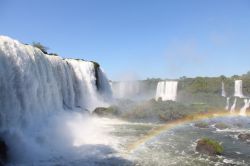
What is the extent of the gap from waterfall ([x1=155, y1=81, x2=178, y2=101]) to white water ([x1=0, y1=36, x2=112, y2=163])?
26.3 metres

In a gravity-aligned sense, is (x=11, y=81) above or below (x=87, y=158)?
above

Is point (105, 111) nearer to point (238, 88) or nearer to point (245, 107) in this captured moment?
point (245, 107)

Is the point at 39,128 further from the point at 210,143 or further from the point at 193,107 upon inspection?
the point at 193,107

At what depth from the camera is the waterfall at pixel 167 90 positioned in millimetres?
59875

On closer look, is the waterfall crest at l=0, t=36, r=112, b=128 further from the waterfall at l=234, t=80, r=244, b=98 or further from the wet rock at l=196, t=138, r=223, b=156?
the waterfall at l=234, t=80, r=244, b=98

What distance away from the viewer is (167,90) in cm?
6097

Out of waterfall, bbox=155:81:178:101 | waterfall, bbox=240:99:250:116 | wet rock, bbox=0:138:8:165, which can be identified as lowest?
wet rock, bbox=0:138:8:165

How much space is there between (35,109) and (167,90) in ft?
128

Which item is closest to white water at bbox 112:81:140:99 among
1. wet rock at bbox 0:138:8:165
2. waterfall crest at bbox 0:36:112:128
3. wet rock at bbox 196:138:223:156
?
waterfall crest at bbox 0:36:112:128

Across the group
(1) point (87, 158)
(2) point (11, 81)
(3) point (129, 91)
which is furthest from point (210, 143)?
(3) point (129, 91)

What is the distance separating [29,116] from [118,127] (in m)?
11.0

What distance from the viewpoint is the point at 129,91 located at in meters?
68.6

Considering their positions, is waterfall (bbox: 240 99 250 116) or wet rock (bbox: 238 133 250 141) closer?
wet rock (bbox: 238 133 250 141)

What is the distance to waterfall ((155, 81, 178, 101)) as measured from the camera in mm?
59875
